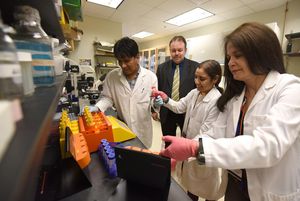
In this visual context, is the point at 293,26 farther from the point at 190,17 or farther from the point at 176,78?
the point at 176,78

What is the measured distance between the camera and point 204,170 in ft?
4.39

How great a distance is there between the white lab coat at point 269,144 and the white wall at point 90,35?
13.0 ft

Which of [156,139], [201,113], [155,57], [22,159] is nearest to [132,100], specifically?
[201,113]

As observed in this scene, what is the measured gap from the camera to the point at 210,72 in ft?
4.99

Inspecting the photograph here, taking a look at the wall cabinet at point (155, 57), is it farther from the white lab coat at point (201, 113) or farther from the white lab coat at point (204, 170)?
the white lab coat at point (204, 170)

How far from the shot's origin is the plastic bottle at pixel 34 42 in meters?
0.57

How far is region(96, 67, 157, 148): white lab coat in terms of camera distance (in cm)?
165

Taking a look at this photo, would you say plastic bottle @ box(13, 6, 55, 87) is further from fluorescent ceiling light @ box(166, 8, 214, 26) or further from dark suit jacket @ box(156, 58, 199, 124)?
fluorescent ceiling light @ box(166, 8, 214, 26)

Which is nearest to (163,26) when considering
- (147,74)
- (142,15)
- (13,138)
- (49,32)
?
(142,15)

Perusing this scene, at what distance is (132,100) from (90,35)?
3.30m

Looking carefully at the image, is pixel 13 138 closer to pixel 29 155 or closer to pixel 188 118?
pixel 29 155

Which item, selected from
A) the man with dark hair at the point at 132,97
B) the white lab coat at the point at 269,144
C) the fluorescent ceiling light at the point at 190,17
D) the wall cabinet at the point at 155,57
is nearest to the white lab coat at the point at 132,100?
the man with dark hair at the point at 132,97

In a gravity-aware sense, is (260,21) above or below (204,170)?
above

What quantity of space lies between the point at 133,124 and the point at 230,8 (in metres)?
3.30
